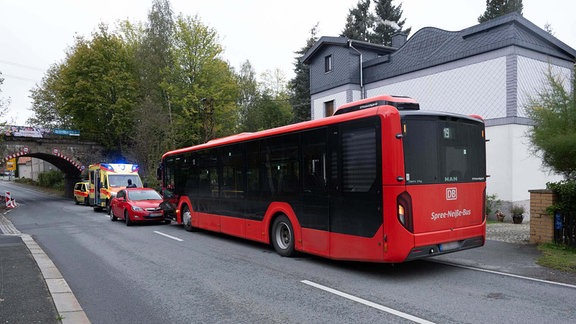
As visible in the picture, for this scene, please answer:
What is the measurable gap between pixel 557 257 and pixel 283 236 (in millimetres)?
5551

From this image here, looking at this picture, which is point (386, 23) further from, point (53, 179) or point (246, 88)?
point (53, 179)

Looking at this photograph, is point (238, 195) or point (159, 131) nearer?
point (238, 195)

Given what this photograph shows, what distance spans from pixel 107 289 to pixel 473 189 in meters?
6.60

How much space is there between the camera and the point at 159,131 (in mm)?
34062

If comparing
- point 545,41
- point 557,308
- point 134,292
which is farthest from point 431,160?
point 545,41

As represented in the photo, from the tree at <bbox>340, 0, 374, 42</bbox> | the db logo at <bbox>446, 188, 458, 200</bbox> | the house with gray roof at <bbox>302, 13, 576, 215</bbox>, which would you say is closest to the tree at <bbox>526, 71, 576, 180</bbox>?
the db logo at <bbox>446, 188, 458, 200</bbox>

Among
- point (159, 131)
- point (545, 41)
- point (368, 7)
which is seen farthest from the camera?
point (368, 7)

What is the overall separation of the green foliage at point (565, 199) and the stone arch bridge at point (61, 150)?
131 ft

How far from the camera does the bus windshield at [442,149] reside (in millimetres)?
7059

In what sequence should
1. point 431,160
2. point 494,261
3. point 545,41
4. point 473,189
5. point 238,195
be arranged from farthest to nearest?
point 545,41
point 238,195
point 494,261
point 473,189
point 431,160

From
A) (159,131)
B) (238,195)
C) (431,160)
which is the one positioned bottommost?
(238,195)

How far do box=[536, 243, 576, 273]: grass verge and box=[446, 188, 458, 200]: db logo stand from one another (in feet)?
7.59

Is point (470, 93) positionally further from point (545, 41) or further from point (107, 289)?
point (107, 289)

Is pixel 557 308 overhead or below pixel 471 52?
below
